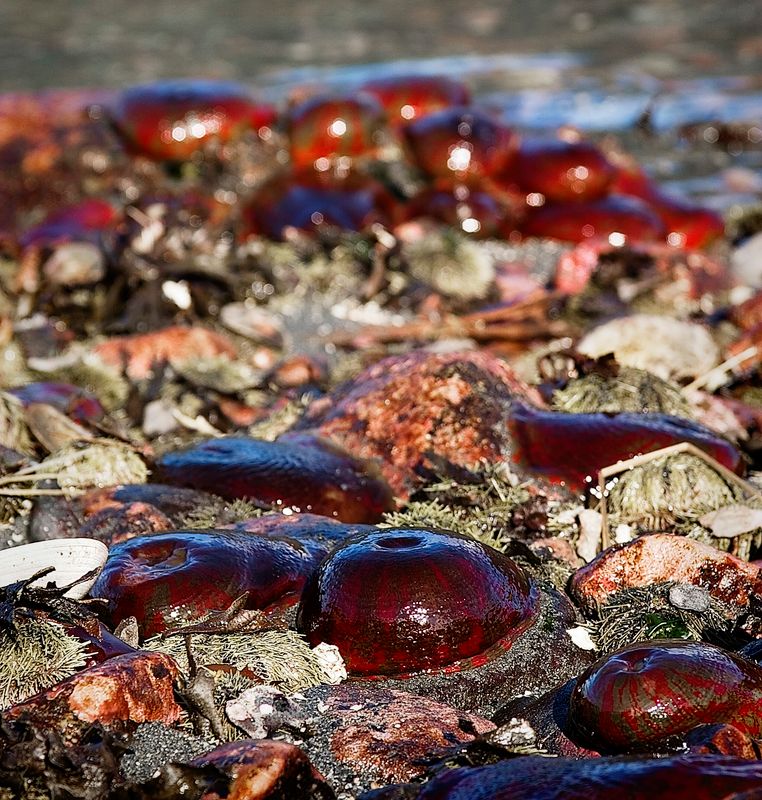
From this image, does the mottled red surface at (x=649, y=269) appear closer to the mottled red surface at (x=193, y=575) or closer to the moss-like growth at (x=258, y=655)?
the mottled red surface at (x=193, y=575)

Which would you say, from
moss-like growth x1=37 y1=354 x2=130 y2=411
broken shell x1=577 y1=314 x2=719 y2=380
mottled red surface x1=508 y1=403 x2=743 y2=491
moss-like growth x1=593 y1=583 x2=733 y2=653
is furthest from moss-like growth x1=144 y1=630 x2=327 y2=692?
broken shell x1=577 y1=314 x2=719 y2=380

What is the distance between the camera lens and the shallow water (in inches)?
403

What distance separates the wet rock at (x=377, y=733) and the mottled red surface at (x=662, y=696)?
28 cm

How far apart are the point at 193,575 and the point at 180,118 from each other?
5.58m

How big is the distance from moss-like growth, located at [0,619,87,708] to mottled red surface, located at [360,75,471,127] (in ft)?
20.3

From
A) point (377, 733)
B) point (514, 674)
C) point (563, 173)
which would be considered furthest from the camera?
point (563, 173)

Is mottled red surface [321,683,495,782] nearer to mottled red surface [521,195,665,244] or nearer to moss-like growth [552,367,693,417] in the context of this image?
moss-like growth [552,367,693,417]

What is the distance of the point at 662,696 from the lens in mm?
2416

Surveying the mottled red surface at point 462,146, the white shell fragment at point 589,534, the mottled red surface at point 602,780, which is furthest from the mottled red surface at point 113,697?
the mottled red surface at point 462,146

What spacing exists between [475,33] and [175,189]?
801 centimetres

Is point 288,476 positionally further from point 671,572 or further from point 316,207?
point 316,207

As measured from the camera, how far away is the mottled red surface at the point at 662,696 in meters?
2.41

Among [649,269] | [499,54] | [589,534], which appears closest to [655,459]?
[589,534]

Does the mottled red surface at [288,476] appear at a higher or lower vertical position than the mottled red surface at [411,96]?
lower
